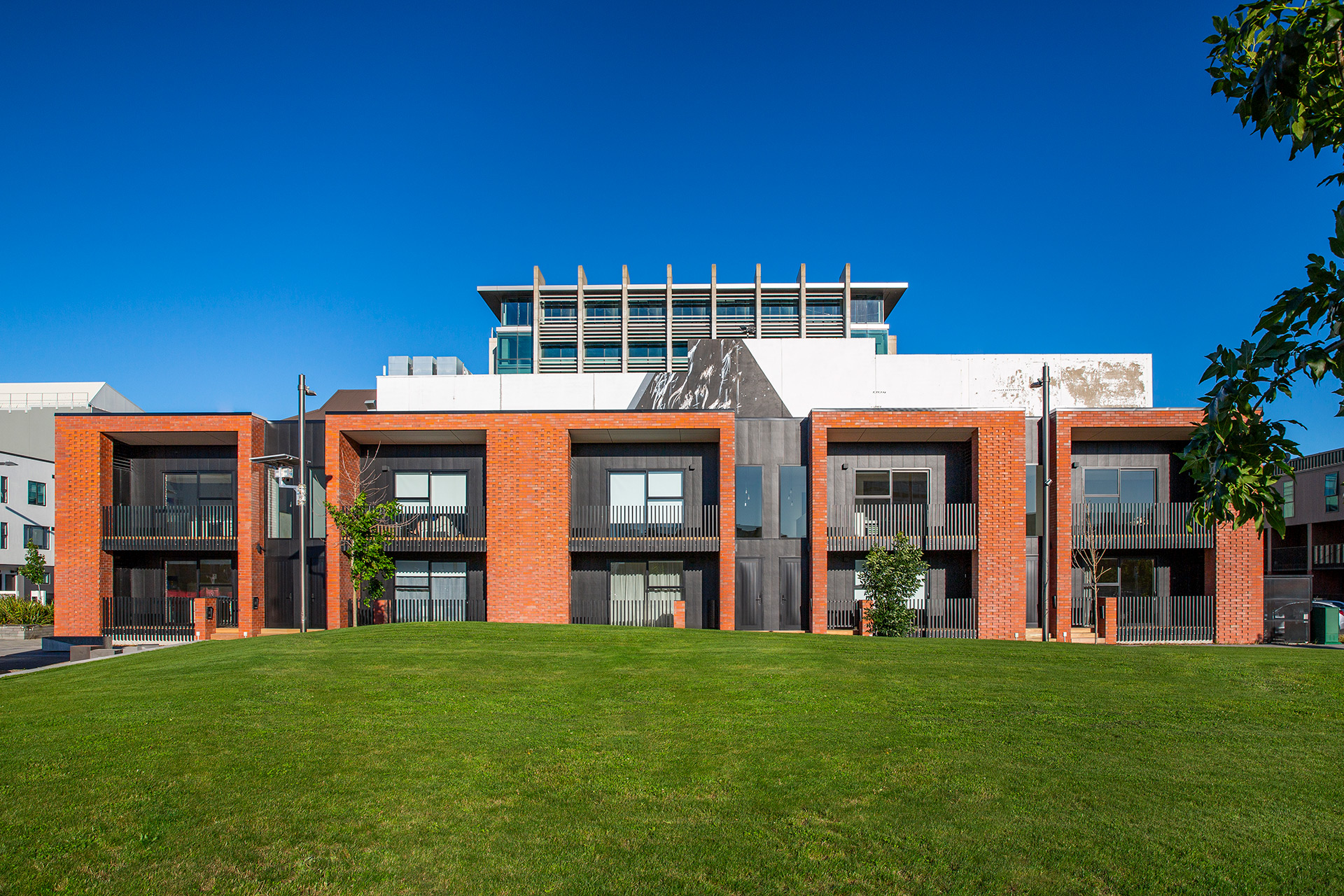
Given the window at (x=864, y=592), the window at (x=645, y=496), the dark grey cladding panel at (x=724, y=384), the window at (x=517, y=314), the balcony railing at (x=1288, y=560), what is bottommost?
the balcony railing at (x=1288, y=560)

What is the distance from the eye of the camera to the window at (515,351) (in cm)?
7869

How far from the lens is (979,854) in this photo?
5734 millimetres

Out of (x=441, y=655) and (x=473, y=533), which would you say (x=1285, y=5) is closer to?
(x=441, y=655)

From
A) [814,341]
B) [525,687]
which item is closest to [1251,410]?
A: [525,687]

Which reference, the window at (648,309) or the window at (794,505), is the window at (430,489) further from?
the window at (648,309)

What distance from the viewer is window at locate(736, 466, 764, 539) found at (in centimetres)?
2559

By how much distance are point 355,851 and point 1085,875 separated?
4.69 m

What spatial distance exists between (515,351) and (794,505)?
57108 mm

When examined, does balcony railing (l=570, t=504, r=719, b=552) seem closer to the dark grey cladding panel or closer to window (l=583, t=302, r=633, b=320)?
the dark grey cladding panel

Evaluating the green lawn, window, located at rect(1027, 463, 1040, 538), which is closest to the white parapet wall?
window, located at rect(1027, 463, 1040, 538)

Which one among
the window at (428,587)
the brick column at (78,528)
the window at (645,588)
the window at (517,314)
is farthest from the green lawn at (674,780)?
the window at (517,314)

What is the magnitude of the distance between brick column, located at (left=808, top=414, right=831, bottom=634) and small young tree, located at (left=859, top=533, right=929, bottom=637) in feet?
5.48

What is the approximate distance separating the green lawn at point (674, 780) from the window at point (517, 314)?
67.4m

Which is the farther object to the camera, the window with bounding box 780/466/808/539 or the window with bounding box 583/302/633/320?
the window with bounding box 583/302/633/320
